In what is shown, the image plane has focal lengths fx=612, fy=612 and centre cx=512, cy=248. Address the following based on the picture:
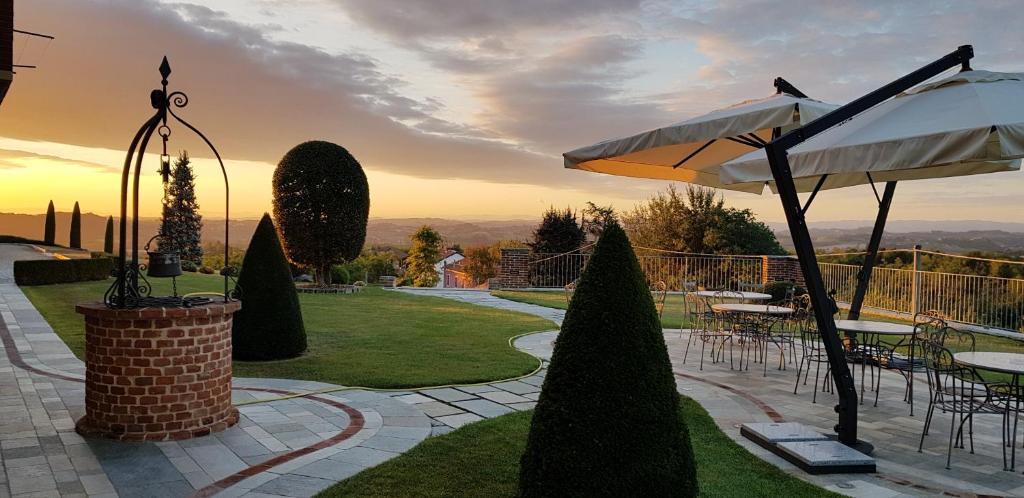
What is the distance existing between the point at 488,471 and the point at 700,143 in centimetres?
525

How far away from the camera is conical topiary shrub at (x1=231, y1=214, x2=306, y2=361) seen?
7.85m

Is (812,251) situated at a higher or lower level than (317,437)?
higher

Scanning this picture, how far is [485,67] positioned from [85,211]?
37.5 meters

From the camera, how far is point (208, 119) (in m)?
15.2

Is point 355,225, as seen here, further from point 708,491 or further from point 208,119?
point 708,491

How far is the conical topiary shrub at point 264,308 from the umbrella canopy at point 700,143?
4.02 metres

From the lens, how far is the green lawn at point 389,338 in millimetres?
7273

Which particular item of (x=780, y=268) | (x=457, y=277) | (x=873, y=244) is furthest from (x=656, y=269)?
(x=457, y=277)

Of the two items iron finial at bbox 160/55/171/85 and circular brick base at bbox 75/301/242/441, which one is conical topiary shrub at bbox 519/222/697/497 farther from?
iron finial at bbox 160/55/171/85

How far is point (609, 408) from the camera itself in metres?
2.82

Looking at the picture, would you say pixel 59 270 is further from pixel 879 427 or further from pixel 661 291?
pixel 879 427

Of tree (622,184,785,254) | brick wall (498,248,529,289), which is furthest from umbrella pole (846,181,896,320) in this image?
tree (622,184,785,254)

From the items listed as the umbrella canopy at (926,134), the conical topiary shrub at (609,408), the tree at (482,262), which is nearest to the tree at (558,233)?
→ the tree at (482,262)

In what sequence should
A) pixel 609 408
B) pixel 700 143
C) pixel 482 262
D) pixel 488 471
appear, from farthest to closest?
1. pixel 482 262
2. pixel 700 143
3. pixel 488 471
4. pixel 609 408
